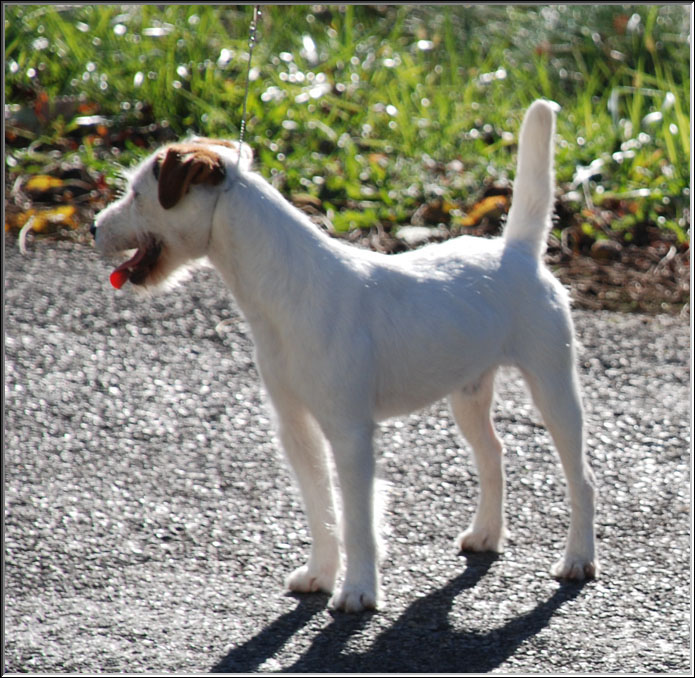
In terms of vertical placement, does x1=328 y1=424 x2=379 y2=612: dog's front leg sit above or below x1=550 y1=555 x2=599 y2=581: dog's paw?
above

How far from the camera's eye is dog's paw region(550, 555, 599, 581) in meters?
3.89

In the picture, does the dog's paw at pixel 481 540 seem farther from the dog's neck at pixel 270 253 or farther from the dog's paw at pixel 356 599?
the dog's neck at pixel 270 253

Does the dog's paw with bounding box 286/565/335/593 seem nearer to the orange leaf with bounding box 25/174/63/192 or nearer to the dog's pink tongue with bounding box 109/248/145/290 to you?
the dog's pink tongue with bounding box 109/248/145/290

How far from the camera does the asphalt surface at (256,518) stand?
345 cm

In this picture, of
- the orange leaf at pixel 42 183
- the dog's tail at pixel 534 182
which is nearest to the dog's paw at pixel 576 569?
the dog's tail at pixel 534 182

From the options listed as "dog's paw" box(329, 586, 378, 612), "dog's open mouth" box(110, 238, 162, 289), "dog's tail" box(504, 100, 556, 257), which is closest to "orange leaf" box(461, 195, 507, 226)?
"dog's tail" box(504, 100, 556, 257)

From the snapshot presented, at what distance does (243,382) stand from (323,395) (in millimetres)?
2259

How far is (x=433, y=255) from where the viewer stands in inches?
154

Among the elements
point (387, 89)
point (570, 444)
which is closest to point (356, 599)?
point (570, 444)

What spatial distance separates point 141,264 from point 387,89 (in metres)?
5.71

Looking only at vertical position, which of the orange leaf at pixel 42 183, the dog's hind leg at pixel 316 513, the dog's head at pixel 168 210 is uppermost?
the dog's head at pixel 168 210

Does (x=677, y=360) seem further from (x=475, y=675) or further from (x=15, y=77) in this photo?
(x=15, y=77)

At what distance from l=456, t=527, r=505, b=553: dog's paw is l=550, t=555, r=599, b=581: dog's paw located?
0.91 feet

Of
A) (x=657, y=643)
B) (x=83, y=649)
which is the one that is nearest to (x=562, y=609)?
(x=657, y=643)
